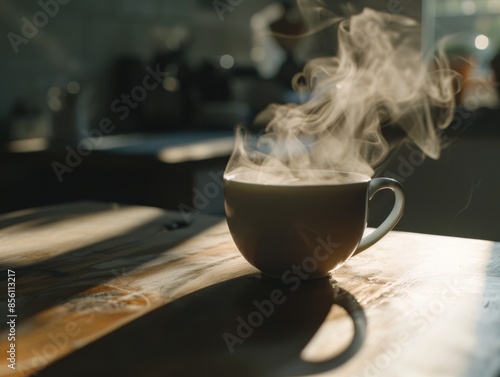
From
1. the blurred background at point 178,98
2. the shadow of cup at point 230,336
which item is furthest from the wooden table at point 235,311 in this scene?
the blurred background at point 178,98

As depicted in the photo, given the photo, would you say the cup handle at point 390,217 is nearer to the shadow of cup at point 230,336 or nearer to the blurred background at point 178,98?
the shadow of cup at point 230,336

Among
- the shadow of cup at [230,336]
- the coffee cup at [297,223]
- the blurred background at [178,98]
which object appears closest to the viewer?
the shadow of cup at [230,336]

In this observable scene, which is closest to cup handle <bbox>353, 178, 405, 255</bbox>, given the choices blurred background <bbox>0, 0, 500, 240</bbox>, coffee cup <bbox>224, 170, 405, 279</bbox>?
coffee cup <bbox>224, 170, 405, 279</bbox>

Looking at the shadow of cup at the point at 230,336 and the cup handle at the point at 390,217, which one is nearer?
the shadow of cup at the point at 230,336

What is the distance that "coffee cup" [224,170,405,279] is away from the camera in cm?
64

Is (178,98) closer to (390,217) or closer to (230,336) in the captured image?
(390,217)

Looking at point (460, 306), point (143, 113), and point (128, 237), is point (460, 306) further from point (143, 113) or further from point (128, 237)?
point (143, 113)

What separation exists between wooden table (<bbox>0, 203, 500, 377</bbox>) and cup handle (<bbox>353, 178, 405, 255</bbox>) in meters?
0.04

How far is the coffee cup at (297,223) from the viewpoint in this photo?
636 mm

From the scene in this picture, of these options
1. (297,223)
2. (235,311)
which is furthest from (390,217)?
(235,311)

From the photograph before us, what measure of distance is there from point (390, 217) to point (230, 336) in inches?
11.8

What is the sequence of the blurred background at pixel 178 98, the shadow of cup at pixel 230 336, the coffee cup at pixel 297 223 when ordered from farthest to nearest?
the blurred background at pixel 178 98
the coffee cup at pixel 297 223
the shadow of cup at pixel 230 336

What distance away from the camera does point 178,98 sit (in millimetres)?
3268

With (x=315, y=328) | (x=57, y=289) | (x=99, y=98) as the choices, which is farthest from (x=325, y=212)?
(x=99, y=98)
